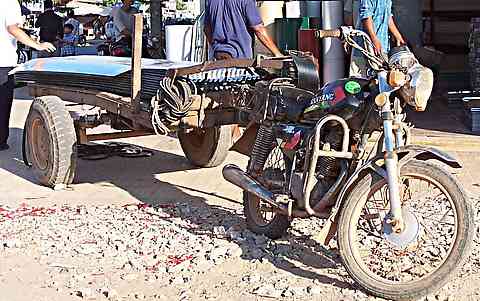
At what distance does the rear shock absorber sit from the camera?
5250 mm

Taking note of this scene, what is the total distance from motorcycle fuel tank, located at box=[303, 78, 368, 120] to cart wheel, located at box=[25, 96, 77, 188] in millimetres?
2925

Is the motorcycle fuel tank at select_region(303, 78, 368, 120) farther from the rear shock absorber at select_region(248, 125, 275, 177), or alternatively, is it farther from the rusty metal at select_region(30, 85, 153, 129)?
the rusty metal at select_region(30, 85, 153, 129)

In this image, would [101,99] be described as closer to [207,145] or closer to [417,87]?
[207,145]

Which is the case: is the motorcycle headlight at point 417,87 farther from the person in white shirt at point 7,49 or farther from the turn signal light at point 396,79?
the person in white shirt at point 7,49

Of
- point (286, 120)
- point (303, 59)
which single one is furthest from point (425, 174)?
point (303, 59)

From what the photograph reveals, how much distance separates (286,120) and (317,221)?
1.05 m

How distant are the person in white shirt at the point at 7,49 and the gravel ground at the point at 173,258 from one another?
2832 millimetres

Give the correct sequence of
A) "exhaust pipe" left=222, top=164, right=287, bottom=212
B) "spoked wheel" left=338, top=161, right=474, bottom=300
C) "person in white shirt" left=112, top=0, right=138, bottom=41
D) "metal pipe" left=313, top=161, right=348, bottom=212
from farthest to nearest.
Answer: "person in white shirt" left=112, top=0, right=138, bottom=41 → "exhaust pipe" left=222, top=164, right=287, bottom=212 → "metal pipe" left=313, top=161, right=348, bottom=212 → "spoked wheel" left=338, top=161, right=474, bottom=300

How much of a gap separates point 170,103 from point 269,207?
1214 mm

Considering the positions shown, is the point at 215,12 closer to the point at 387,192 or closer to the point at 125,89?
the point at 125,89

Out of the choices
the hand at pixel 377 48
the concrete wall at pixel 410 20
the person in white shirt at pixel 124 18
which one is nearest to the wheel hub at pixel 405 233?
the hand at pixel 377 48

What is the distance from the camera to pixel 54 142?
22.5 feet

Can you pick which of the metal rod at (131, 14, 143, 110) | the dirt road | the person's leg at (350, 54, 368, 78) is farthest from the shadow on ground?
the person's leg at (350, 54, 368, 78)

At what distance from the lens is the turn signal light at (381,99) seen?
4.30 m
